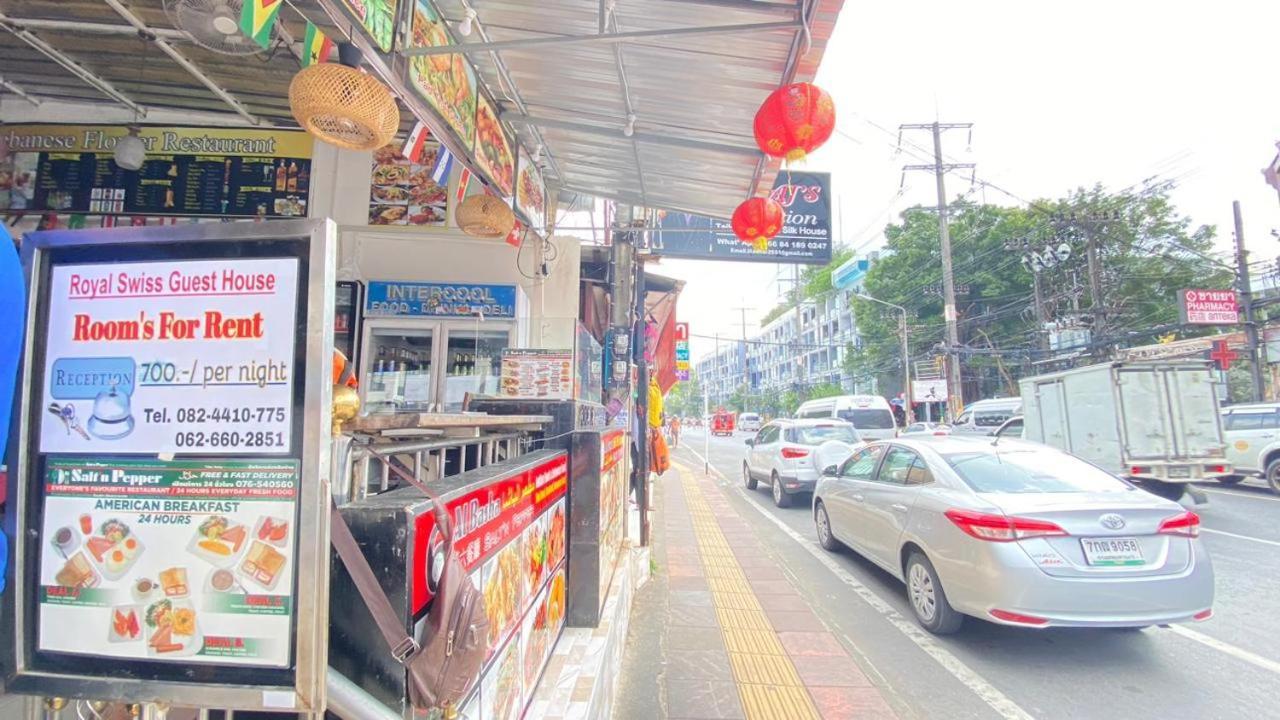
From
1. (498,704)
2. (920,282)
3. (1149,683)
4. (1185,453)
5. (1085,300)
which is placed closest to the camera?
(498,704)

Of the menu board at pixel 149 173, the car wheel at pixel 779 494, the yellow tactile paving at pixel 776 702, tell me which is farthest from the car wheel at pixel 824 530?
the menu board at pixel 149 173

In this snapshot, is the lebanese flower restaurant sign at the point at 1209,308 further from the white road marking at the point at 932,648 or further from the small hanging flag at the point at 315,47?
the small hanging flag at the point at 315,47

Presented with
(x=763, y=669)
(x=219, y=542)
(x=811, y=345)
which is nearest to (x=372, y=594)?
(x=219, y=542)

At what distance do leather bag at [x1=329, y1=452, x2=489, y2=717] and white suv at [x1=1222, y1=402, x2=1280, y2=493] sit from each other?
14683 mm

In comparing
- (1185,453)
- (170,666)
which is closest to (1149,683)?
(170,666)

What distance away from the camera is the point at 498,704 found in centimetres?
175

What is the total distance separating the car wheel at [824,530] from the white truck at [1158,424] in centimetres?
606

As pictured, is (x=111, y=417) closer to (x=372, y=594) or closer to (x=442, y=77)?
(x=372, y=594)

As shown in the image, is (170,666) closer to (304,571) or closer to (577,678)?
(304,571)

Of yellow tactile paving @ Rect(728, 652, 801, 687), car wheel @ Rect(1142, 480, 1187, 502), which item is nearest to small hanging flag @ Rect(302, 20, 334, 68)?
yellow tactile paving @ Rect(728, 652, 801, 687)

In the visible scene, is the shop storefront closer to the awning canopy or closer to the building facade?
the awning canopy

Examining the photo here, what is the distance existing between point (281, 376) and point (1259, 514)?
43.2ft

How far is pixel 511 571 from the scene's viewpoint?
1.96 m

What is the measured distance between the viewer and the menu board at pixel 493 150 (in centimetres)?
380
